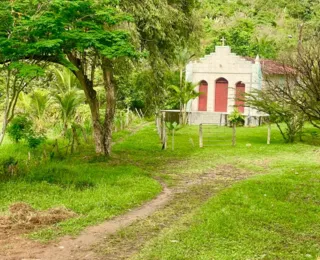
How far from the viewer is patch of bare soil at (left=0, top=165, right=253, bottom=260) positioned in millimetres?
6684

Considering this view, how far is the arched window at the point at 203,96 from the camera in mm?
33703

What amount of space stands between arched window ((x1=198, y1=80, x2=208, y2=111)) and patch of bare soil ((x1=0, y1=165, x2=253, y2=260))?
22627 millimetres

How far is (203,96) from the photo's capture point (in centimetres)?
3403

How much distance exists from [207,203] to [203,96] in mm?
24874

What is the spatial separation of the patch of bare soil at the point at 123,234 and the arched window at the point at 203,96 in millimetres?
22627

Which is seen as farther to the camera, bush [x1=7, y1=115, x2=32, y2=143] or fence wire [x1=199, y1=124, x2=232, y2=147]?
fence wire [x1=199, y1=124, x2=232, y2=147]

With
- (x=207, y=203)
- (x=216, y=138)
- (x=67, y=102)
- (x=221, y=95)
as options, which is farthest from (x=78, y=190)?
(x=221, y=95)

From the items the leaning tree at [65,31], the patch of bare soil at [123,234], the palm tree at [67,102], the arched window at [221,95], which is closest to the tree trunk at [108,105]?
the leaning tree at [65,31]

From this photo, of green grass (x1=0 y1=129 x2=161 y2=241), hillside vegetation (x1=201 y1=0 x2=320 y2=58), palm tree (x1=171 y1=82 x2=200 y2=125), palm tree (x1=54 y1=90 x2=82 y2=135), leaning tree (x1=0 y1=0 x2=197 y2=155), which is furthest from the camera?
hillside vegetation (x1=201 y1=0 x2=320 y2=58)

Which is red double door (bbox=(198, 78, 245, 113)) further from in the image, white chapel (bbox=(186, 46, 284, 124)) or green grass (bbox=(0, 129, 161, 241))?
green grass (bbox=(0, 129, 161, 241))

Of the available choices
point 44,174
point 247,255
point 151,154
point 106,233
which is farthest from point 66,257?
point 151,154

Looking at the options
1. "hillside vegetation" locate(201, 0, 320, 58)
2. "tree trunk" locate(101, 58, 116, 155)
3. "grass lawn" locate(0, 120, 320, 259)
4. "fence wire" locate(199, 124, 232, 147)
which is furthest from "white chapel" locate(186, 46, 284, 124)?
"tree trunk" locate(101, 58, 116, 155)

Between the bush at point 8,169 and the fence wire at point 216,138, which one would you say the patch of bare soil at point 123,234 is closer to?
the bush at point 8,169

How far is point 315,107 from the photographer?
36.8 ft
